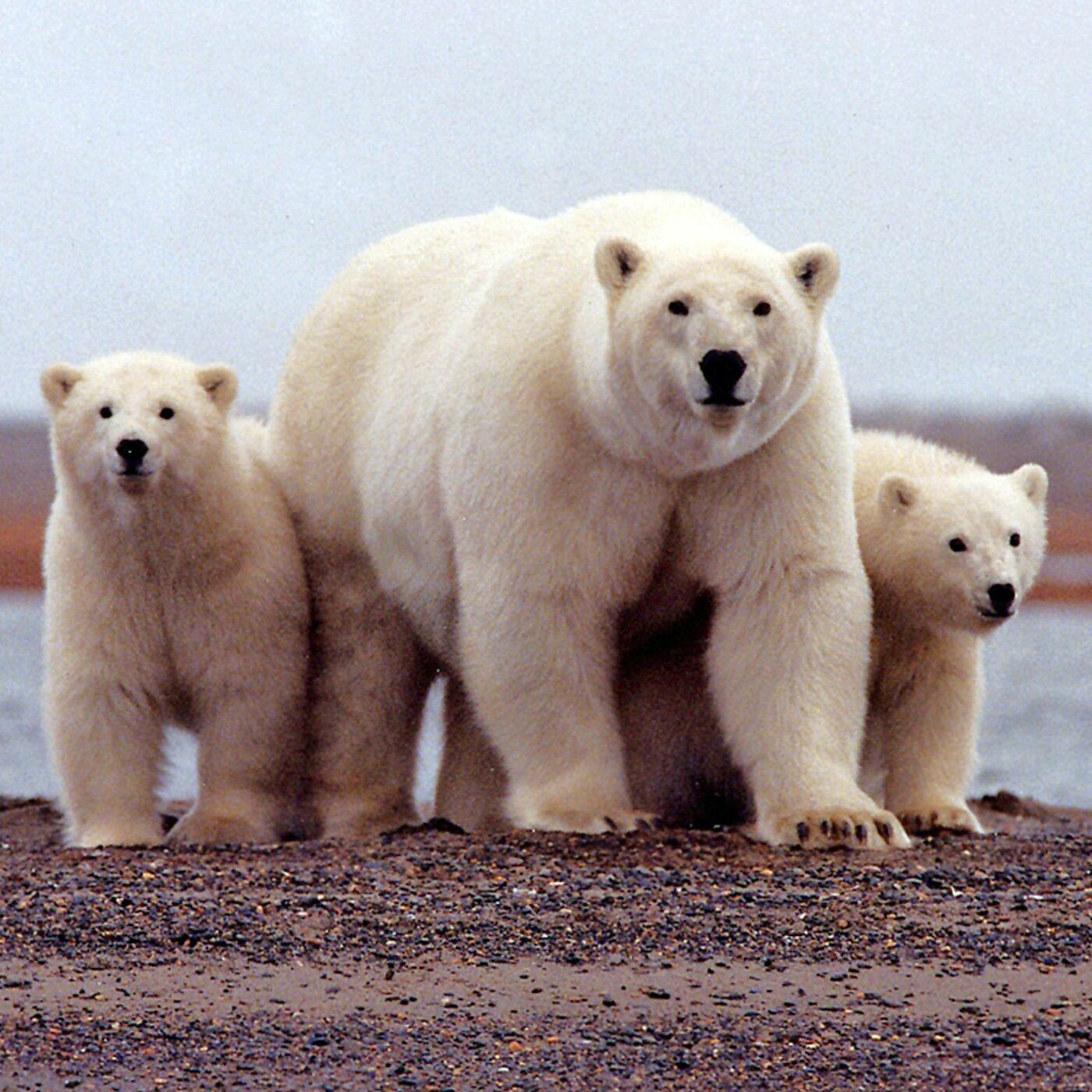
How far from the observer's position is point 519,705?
746 cm

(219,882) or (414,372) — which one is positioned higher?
(414,372)

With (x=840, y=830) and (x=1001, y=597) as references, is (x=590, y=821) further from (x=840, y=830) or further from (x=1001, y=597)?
(x=1001, y=597)

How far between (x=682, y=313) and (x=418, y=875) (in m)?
1.84

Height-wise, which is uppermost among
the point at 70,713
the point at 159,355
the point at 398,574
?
the point at 159,355

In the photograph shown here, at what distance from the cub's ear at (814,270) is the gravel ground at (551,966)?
177 centimetres

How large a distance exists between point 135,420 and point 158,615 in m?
0.77

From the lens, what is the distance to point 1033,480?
319 inches

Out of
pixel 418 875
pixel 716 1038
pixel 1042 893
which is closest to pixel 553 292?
pixel 418 875

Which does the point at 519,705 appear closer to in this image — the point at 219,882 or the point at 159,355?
the point at 219,882

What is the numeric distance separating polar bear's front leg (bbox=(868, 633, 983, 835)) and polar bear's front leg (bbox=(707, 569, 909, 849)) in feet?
1.86

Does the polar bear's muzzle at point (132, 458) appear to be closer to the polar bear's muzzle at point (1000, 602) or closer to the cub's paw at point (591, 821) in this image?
the cub's paw at point (591, 821)

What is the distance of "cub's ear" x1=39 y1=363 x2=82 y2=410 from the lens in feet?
27.2

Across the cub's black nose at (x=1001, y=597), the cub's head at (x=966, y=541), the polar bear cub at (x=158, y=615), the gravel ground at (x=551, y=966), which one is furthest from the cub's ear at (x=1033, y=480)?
the polar bear cub at (x=158, y=615)

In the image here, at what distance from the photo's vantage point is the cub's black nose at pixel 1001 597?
299 inches
